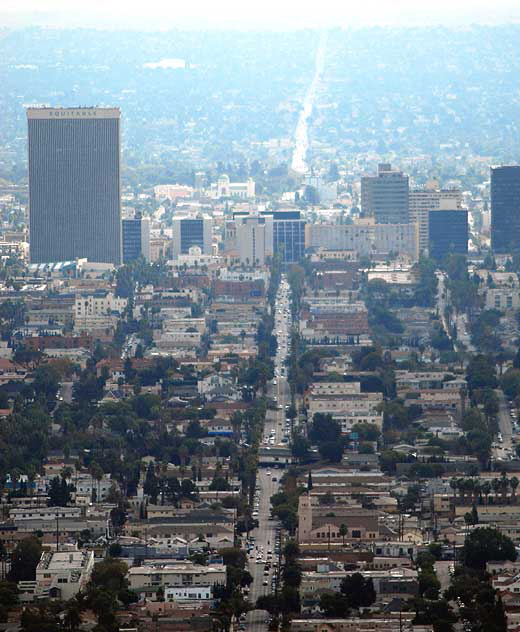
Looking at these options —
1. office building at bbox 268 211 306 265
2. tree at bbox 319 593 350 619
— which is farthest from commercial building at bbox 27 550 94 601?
office building at bbox 268 211 306 265

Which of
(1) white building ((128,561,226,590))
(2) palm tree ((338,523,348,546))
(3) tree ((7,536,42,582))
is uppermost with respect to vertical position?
(2) palm tree ((338,523,348,546))

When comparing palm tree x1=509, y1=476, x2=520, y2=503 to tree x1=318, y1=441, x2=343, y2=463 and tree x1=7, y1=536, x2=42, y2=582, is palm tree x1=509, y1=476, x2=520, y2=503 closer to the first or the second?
tree x1=318, y1=441, x2=343, y2=463

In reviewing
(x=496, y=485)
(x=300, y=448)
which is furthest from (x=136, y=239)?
(x=496, y=485)

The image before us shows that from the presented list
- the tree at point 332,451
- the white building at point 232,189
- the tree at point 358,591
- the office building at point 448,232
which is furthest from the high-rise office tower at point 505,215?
the tree at point 358,591

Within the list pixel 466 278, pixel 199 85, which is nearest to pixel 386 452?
pixel 466 278

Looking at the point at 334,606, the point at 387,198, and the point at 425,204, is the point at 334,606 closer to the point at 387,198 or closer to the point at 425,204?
the point at 425,204

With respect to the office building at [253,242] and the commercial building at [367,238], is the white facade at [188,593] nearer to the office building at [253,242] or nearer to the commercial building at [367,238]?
the office building at [253,242]
